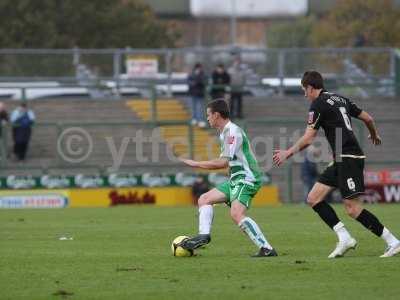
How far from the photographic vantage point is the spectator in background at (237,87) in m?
31.7

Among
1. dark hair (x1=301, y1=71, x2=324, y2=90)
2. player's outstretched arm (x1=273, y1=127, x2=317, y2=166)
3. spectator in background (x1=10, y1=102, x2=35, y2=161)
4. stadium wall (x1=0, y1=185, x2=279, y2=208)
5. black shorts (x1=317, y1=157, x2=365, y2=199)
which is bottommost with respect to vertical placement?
stadium wall (x1=0, y1=185, x2=279, y2=208)

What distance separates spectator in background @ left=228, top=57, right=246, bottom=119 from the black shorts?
18.6 m

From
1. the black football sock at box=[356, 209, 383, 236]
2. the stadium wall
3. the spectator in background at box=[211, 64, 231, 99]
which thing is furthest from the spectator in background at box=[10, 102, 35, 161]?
the black football sock at box=[356, 209, 383, 236]

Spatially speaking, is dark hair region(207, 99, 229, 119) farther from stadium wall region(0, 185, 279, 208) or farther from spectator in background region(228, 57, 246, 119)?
spectator in background region(228, 57, 246, 119)

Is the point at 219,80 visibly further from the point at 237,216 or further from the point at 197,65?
the point at 237,216

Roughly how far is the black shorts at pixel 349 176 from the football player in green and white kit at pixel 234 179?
33.8 inches

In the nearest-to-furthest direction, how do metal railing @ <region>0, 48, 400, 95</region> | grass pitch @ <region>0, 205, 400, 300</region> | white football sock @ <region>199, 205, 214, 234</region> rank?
1. grass pitch @ <region>0, 205, 400, 300</region>
2. white football sock @ <region>199, 205, 214, 234</region>
3. metal railing @ <region>0, 48, 400, 95</region>

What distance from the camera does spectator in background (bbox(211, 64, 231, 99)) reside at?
103ft

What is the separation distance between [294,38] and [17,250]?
48269 mm

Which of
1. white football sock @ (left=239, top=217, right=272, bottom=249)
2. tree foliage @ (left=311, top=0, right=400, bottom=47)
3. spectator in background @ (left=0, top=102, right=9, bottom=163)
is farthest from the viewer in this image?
tree foliage @ (left=311, top=0, right=400, bottom=47)

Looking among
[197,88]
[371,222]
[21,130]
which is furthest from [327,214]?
[197,88]

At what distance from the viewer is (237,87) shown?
31.7 metres

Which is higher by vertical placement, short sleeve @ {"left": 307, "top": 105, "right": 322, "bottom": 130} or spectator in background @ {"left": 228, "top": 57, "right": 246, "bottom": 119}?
short sleeve @ {"left": 307, "top": 105, "right": 322, "bottom": 130}

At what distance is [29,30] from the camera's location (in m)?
46.7
